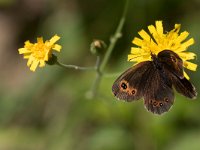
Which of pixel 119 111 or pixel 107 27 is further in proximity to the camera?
pixel 107 27

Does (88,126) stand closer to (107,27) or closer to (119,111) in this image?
(119,111)

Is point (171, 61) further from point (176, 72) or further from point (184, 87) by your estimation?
point (184, 87)

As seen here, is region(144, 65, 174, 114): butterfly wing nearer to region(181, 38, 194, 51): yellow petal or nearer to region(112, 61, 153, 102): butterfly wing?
region(112, 61, 153, 102): butterfly wing

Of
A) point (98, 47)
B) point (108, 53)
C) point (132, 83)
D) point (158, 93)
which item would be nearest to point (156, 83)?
point (158, 93)

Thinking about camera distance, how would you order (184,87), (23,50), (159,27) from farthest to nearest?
(23,50) < (159,27) < (184,87)

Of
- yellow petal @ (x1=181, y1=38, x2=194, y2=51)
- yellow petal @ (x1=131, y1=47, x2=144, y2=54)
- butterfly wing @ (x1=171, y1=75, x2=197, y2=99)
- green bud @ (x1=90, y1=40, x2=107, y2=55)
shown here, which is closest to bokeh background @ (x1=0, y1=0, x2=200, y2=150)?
green bud @ (x1=90, y1=40, x2=107, y2=55)

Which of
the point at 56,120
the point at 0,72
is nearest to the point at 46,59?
the point at 56,120

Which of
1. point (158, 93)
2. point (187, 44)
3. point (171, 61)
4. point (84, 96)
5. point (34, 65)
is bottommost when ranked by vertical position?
point (158, 93)
